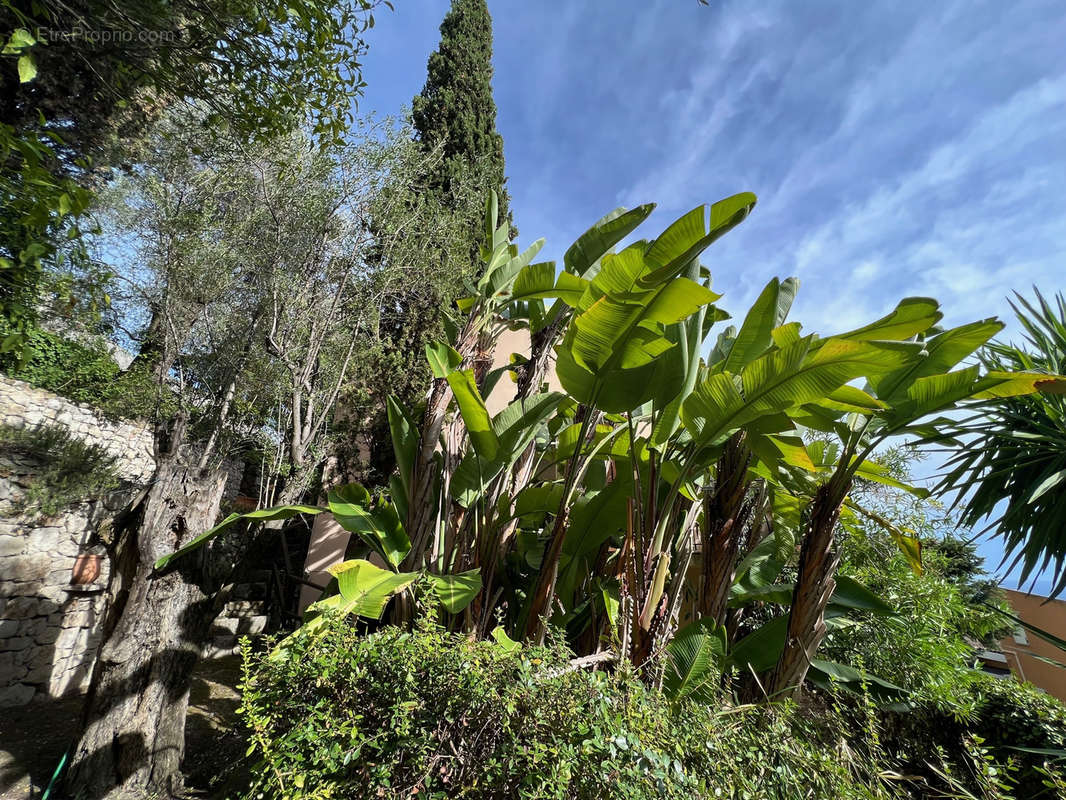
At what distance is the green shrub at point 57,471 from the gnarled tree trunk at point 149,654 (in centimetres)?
280

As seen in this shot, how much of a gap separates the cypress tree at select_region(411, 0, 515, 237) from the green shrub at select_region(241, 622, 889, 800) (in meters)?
9.84

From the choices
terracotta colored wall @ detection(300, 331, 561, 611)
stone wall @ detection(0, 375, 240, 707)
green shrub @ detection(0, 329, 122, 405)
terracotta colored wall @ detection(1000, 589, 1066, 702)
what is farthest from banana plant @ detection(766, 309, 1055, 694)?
terracotta colored wall @ detection(1000, 589, 1066, 702)

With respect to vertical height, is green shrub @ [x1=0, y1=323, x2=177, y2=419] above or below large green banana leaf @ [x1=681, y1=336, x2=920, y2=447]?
above

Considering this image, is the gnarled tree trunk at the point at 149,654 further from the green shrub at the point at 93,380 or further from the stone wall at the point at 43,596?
the green shrub at the point at 93,380

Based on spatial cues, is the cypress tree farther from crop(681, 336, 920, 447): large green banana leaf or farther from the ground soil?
the ground soil

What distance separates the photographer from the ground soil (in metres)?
3.07

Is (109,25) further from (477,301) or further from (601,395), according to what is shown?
(601,395)

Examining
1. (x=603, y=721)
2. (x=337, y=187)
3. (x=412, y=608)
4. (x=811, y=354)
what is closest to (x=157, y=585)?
(x=412, y=608)

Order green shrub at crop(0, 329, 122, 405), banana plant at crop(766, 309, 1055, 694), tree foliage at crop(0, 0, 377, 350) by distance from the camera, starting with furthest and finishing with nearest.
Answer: green shrub at crop(0, 329, 122, 405), tree foliage at crop(0, 0, 377, 350), banana plant at crop(766, 309, 1055, 694)

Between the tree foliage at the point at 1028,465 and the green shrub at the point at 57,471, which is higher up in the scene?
the tree foliage at the point at 1028,465

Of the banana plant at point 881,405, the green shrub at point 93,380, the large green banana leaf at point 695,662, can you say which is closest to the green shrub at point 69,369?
the green shrub at point 93,380

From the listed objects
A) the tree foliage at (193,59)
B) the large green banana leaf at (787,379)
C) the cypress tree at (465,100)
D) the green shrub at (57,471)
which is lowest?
the green shrub at (57,471)

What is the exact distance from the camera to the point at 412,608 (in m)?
2.87

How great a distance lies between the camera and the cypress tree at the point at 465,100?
1076 centimetres
